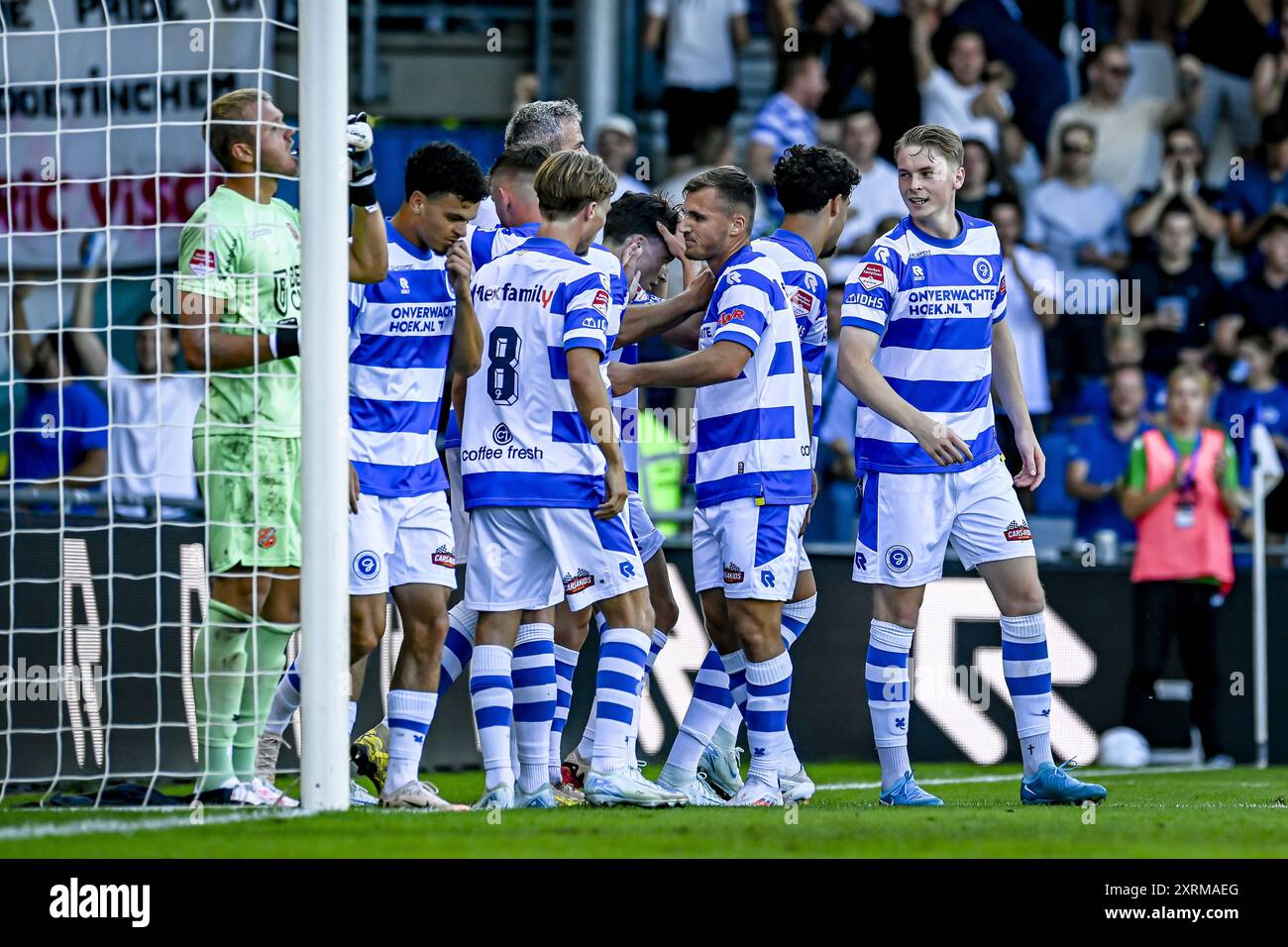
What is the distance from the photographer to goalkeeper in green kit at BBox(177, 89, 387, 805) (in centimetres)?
609

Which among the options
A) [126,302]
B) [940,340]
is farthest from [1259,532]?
[126,302]

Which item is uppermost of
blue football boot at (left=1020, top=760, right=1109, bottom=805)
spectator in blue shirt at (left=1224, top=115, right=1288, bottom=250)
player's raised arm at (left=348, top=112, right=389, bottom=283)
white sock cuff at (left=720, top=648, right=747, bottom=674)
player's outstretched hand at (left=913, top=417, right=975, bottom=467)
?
spectator in blue shirt at (left=1224, top=115, right=1288, bottom=250)

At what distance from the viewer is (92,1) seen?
798 centimetres

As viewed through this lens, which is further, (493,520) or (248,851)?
(493,520)

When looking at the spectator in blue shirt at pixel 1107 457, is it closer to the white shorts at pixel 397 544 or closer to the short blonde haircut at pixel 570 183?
the white shorts at pixel 397 544

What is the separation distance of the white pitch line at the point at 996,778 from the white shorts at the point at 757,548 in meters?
1.92

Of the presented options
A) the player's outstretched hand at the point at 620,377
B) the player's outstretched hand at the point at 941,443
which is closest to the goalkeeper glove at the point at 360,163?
the player's outstretched hand at the point at 620,377

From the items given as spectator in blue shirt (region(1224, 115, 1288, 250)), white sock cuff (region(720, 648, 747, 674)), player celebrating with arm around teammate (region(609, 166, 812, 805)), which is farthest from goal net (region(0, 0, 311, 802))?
spectator in blue shirt (region(1224, 115, 1288, 250))

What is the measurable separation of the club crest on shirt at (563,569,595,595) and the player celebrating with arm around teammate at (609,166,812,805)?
591 millimetres

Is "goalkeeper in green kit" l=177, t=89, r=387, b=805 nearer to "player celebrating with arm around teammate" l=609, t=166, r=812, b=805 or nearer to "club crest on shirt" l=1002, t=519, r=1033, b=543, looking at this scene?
"player celebrating with arm around teammate" l=609, t=166, r=812, b=805

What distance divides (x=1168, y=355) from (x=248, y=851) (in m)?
9.06

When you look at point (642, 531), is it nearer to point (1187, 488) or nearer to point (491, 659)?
point (491, 659)
